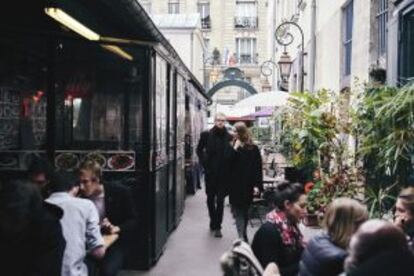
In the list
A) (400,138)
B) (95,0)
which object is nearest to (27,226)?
(95,0)

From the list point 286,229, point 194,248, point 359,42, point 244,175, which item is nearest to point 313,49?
point 359,42

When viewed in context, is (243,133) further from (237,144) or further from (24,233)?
(24,233)

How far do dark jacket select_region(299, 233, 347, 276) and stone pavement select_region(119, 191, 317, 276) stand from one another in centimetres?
436

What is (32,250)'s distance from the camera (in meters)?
4.60

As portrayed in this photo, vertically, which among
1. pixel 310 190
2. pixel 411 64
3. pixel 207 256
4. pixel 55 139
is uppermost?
pixel 411 64

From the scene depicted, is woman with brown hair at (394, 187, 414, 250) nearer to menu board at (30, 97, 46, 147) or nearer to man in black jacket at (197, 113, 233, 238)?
menu board at (30, 97, 46, 147)

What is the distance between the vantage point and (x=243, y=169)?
406 inches

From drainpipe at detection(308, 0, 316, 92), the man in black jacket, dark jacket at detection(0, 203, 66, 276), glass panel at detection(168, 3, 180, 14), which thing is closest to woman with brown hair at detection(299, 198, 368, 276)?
dark jacket at detection(0, 203, 66, 276)

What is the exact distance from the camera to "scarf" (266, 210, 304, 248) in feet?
18.0

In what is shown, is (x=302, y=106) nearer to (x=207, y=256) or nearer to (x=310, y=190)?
(x=310, y=190)

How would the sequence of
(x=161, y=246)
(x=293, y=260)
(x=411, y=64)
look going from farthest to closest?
1. (x=161, y=246)
2. (x=411, y=64)
3. (x=293, y=260)

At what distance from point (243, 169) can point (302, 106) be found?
215 cm

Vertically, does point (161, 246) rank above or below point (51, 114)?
below

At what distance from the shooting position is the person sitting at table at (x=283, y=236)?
539 cm
